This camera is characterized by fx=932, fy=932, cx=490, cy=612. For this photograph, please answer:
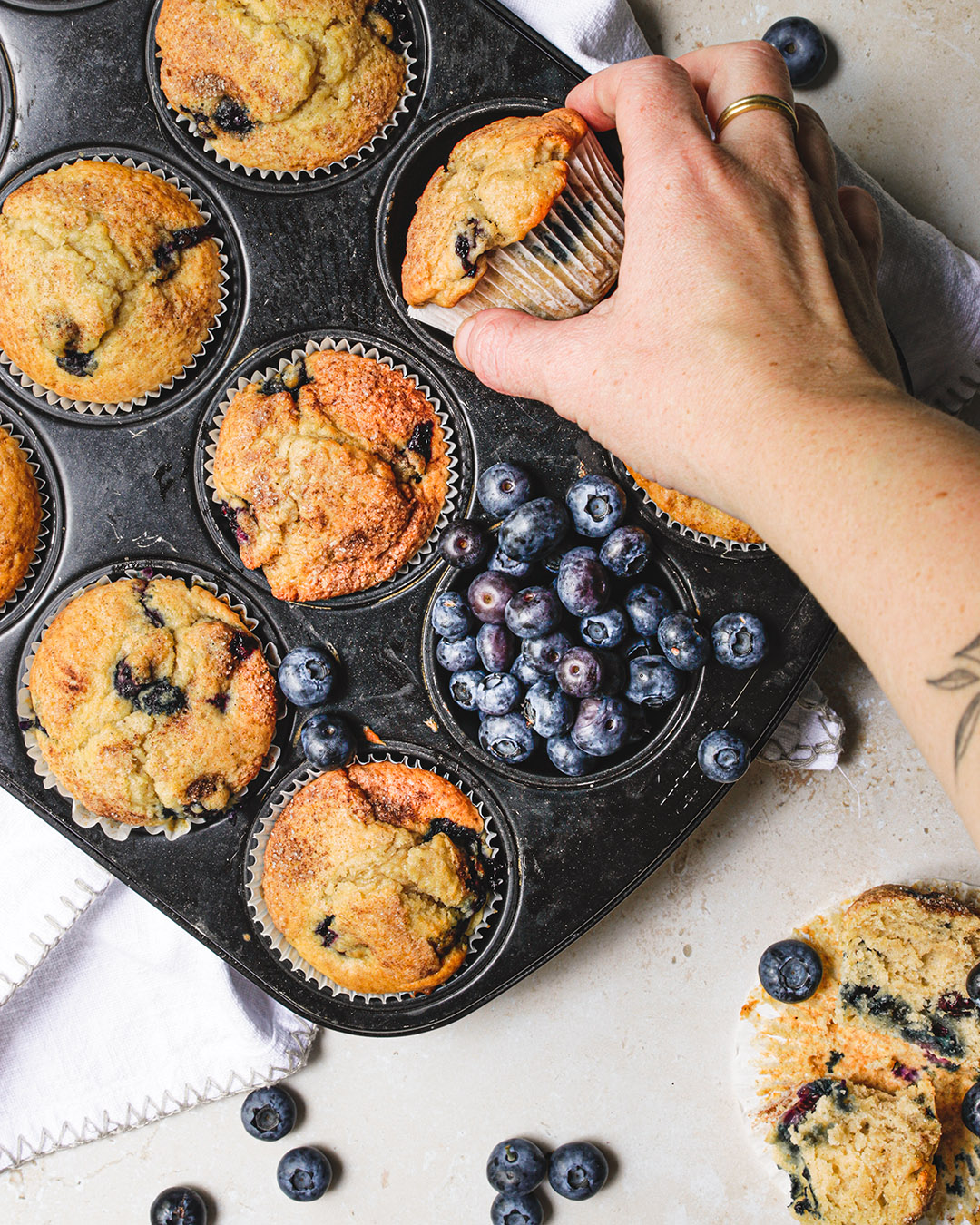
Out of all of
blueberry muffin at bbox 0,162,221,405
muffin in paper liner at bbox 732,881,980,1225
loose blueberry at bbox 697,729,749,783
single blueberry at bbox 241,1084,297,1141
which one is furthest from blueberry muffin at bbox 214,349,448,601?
muffin in paper liner at bbox 732,881,980,1225

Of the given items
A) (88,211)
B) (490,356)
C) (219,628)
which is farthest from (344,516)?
(88,211)

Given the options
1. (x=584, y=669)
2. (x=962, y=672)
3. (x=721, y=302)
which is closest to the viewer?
(x=962, y=672)

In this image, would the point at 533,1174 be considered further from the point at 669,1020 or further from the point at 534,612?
the point at 534,612

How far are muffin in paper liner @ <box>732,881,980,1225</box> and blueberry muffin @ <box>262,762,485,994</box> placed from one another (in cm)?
126

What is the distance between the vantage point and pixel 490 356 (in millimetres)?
2291

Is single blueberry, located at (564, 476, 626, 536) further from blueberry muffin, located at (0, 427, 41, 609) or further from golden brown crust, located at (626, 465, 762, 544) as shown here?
blueberry muffin, located at (0, 427, 41, 609)

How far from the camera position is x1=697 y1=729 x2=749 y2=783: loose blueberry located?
262cm

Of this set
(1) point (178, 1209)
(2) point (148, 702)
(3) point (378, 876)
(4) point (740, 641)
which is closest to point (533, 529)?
(4) point (740, 641)

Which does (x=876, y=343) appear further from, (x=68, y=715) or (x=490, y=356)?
(x=68, y=715)

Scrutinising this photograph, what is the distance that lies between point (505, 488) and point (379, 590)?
0.49 meters

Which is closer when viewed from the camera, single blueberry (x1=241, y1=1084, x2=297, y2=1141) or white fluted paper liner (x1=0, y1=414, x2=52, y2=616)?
white fluted paper liner (x1=0, y1=414, x2=52, y2=616)

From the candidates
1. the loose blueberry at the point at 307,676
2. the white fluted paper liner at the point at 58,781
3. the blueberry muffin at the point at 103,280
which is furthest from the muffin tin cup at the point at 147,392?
the loose blueberry at the point at 307,676

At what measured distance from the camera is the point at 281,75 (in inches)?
103

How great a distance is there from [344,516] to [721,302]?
1.22 m
